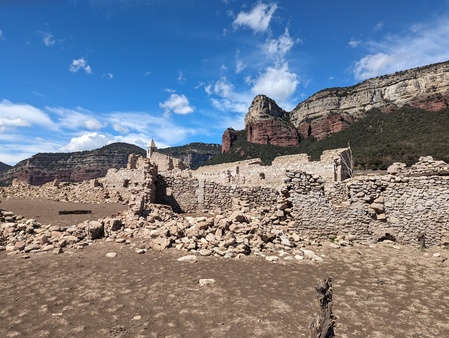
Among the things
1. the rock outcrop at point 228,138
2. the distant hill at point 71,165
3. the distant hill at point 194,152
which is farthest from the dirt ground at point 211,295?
the distant hill at point 194,152

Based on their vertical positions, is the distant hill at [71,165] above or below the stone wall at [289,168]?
above

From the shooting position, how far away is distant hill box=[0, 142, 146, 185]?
115688mm

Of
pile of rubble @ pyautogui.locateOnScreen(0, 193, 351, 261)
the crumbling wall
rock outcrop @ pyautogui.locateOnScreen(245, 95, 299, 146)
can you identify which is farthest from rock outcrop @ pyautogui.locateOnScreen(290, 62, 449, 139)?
pile of rubble @ pyautogui.locateOnScreen(0, 193, 351, 261)

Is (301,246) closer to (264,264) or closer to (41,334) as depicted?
(264,264)

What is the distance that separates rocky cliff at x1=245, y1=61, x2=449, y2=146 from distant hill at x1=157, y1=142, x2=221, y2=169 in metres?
32.2

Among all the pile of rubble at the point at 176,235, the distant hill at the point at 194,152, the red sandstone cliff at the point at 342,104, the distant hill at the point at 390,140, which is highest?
the red sandstone cliff at the point at 342,104

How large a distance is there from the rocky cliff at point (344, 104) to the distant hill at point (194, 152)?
3219 cm

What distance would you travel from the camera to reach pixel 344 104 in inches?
3969

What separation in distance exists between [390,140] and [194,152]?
9653cm

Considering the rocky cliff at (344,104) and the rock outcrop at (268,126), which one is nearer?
the rocky cliff at (344,104)

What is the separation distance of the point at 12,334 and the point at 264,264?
6006 mm

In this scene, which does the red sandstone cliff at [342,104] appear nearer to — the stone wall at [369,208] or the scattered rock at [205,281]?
the stone wall at [369,208]

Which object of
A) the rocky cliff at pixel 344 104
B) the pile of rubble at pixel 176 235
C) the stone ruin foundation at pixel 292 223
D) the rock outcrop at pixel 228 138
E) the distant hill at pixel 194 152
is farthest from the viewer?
the distant hill at pixel 194 152

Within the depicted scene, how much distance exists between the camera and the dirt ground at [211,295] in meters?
4.42
